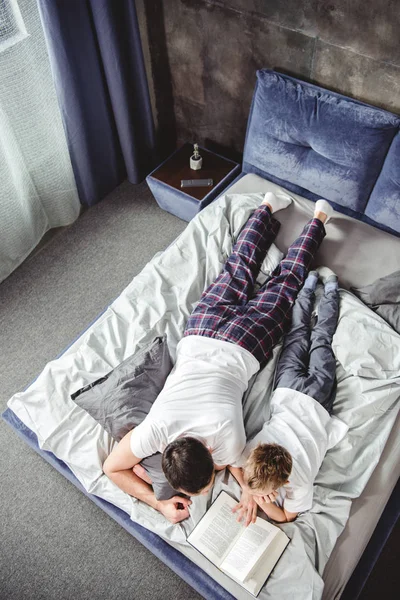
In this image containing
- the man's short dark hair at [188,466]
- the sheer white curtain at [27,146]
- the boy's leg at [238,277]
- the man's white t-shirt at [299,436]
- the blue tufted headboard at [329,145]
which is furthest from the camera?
the sheer white curtain at [27,146]

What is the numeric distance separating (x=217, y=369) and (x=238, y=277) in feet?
1.72

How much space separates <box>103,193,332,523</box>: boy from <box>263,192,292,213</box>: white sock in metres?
0.03

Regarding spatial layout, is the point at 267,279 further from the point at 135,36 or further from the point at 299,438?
the point at 135,36

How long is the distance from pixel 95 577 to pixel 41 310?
1359 mm

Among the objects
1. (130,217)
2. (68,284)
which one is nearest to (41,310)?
(68,284)

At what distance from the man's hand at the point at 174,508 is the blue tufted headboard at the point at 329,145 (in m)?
1.57

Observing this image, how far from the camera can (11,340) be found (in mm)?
2617

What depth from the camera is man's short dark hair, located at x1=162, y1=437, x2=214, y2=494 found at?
154 centimetres

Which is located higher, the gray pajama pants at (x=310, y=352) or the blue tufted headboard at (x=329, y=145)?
the blue tufted headboard at (x=329, y=145)

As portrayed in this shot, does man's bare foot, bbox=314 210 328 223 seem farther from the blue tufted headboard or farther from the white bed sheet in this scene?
the white bed sheet

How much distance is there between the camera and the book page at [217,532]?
5.37ft

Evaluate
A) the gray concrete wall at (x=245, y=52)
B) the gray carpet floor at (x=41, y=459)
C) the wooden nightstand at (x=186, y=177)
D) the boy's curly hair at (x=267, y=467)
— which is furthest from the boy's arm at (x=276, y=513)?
the gray concrete wall at (x=245, y=52)

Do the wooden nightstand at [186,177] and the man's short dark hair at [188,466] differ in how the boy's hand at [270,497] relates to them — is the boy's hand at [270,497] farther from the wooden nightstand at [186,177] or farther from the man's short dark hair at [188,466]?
the wooden nightstand at [186,177]

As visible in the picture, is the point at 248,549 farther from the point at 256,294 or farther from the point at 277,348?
the point at 256,294
